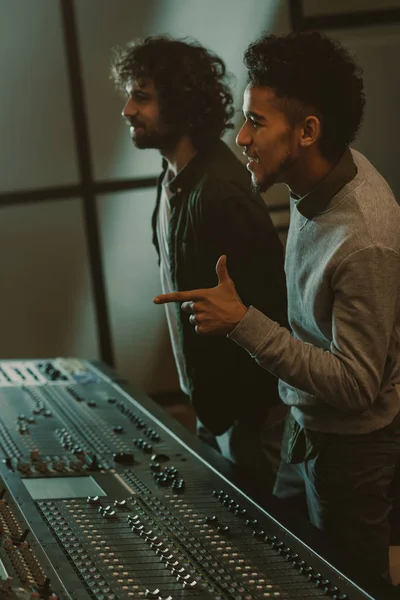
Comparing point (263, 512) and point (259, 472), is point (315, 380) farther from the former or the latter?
point (259, 472)

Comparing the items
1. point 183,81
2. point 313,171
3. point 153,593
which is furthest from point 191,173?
point 153,593

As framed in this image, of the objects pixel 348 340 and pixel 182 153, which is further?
pixel 182 153

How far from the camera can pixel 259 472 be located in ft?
8.58

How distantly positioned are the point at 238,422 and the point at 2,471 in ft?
2.54

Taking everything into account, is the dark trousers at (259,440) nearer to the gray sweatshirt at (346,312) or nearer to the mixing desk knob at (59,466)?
the mixing desk knob at (59,466)

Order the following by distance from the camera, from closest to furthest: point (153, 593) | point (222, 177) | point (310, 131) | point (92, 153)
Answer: point (153, 593) < point (310, 131) < point (222, 177) < point (92, 153)

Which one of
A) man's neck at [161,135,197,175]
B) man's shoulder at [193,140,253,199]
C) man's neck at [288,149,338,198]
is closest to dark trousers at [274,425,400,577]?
man's neck at [288,149,338,198]

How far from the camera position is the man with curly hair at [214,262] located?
8.51ft

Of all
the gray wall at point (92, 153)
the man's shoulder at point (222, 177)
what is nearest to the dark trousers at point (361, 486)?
the man's shoulder at point (222, 177)

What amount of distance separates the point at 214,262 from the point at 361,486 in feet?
2.89

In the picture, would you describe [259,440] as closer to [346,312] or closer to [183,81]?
[346,312]

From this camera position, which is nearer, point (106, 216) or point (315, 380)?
point (315, 380)

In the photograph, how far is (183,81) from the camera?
3.04 m

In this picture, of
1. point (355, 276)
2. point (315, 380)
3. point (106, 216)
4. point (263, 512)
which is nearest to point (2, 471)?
point (263, 512)
